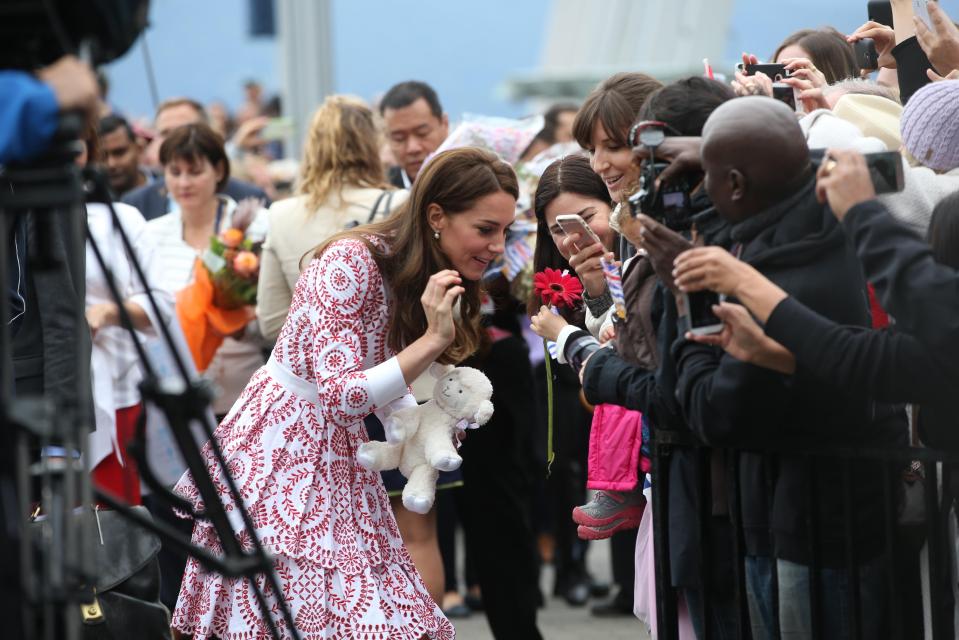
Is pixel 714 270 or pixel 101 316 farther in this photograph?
pixel 101 316

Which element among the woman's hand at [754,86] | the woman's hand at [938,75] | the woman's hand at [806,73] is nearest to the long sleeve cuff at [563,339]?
the woman's hand at [754,86]

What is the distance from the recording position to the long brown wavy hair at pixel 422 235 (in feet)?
12.9

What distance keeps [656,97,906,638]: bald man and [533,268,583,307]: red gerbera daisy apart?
87 centimetres

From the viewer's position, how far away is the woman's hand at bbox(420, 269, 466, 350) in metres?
3.69

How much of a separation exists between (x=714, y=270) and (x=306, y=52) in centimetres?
858

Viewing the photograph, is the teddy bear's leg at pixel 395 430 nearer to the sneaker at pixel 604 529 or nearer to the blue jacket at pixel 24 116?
the sneaker at pixel 604 529

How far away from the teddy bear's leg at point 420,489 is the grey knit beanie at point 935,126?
1.56 meters

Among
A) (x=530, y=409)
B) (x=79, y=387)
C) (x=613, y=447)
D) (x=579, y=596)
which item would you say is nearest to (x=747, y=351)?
(x=613, y=447)

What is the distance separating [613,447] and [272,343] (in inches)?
92.1

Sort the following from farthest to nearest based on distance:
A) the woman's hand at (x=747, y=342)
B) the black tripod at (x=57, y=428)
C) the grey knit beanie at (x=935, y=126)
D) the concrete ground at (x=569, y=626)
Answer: the concrete ground at (x=569, y=626), the grey knit beanie at (x=935, y=126), the woman's hand at (x=747, y=342), the black tripod at (x=57, y=428)

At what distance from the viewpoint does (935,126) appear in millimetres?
3201

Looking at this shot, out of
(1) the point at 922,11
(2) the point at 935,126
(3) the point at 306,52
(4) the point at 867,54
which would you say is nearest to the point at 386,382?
(2) the point at 935,126

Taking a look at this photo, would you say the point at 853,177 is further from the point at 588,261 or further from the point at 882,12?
the point at 882,12

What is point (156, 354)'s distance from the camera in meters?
5.91
